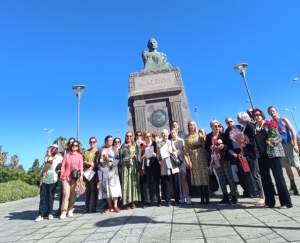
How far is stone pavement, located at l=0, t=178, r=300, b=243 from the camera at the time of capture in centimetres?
280

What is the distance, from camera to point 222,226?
10.6ft

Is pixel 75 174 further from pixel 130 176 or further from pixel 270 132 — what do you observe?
pixel 270 132

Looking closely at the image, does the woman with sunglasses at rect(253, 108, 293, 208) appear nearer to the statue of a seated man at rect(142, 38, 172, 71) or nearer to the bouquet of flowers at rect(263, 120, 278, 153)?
the bouquet of flowers at rect(263, 120, 278, 153)

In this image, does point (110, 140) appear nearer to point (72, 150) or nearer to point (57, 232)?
point (72, 150)

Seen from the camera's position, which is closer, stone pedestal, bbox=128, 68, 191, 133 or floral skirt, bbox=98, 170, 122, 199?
floral skirt, bbox=98, 170, 122, 199

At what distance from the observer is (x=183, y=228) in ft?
11.0

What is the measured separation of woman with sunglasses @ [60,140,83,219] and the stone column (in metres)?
4.67

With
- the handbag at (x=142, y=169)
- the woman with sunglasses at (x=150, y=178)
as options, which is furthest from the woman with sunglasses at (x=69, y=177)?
the woman with sunglasses at (x=150, y=178)

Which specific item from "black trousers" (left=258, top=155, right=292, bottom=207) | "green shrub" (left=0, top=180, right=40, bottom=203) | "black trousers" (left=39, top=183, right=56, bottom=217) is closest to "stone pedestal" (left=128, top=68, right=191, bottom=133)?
"black trousers" (left=39, top=183, right=56, bottom=217)

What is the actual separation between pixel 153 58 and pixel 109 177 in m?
9.02

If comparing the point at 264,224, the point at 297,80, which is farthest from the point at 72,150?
the point at 297,80

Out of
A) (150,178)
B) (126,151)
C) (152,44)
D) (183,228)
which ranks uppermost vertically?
(152,44)

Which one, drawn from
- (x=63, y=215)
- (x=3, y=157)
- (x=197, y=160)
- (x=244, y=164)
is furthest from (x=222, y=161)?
(x=3, y=157)

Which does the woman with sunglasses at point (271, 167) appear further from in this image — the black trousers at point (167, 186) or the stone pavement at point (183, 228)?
the black trousers at point (167, 186)
